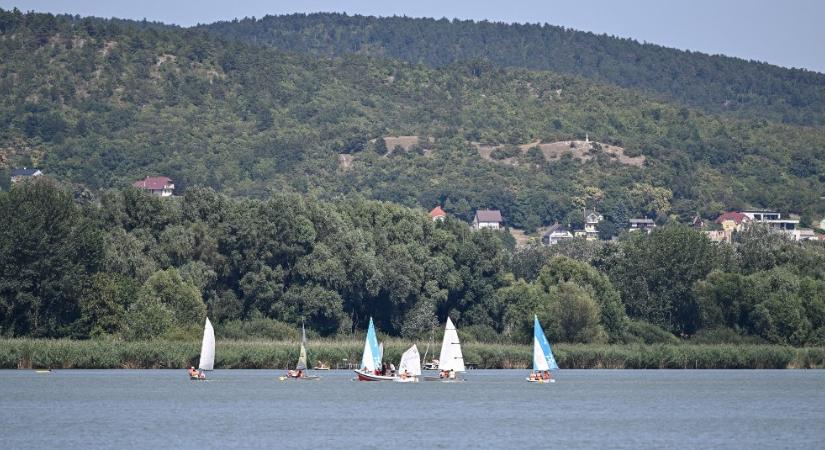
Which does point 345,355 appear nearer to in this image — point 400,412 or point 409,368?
point 409,368

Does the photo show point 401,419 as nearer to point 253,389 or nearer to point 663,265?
point 253,389

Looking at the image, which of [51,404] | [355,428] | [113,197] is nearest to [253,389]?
[51,404]

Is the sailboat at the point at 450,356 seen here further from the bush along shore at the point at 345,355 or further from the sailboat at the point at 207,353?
the sailboat at the point at 207,353

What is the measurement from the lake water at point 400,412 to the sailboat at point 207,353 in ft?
2.43

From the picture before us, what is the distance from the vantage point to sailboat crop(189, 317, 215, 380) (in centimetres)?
8319

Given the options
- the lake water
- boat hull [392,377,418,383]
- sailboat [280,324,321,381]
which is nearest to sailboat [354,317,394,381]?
boat hull [392,377,418,383]

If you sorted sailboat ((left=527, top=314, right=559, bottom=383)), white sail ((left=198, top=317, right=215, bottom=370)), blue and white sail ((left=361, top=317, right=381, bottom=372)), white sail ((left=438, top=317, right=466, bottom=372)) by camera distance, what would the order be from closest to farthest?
1. white sail ((left=198, top=317, right=215, bottom=370))
2. white sail ((left=438, top=317, right=466, bottom=372))
3. sailboat ((left=527, top=314, right=559, bottom=383))
4. blue and white sail ((left=361, top=317, right=381, bottom=372))

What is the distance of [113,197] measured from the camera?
112 metres

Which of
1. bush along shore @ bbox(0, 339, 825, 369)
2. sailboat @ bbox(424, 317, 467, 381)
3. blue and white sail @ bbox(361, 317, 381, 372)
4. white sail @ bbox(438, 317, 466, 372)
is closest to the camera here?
sailboat @ bbox(424, 317, 467, 381)

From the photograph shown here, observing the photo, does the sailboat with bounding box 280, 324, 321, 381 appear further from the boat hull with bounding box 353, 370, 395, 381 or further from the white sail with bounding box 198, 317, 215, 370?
the white sail with bounding box 198, 317, 215, 370

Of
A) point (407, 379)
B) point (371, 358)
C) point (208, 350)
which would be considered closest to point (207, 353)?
point (208, 350)

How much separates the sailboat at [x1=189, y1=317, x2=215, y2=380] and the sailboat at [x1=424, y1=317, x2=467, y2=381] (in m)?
12.1

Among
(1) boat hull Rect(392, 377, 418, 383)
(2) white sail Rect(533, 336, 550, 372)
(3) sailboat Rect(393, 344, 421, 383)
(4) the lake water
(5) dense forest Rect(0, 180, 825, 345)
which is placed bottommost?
(4) the lake water

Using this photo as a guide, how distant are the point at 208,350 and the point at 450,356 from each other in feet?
41.8
